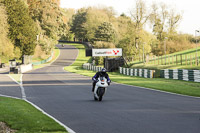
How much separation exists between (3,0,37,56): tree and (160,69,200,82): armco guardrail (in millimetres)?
37689

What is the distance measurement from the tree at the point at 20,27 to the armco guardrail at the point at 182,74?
37.7 meters

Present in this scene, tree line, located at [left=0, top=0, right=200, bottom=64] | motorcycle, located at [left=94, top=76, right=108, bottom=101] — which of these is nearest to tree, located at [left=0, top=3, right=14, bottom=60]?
tree line, located at [left=0, top=0, right=200, bottom=64]

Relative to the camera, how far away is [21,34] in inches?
2761

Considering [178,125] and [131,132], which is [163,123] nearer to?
[178,125]

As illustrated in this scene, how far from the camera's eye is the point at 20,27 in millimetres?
70000

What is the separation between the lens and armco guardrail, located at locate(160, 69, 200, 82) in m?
32.0

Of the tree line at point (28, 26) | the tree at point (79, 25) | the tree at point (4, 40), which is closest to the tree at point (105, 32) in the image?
the tree line at point (28, 26)

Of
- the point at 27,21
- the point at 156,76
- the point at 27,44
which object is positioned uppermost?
the point at 27,21

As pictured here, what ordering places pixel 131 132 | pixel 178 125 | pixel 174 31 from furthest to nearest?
1. pixel 174 31
2. pixel 178 125
3. pixel 131 132

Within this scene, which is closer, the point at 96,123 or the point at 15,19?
the point at 96,123

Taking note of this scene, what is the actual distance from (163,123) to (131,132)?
4.96ft

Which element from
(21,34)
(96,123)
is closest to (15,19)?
(21,34)

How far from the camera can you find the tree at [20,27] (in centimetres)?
6775

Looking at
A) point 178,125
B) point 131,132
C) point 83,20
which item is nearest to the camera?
point 131,132
